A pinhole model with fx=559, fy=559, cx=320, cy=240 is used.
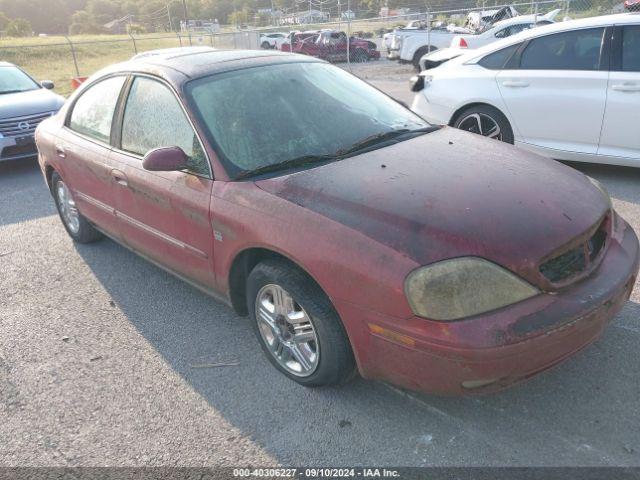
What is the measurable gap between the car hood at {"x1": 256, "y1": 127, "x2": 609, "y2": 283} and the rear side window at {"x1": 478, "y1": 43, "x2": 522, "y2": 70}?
3272 millimetres

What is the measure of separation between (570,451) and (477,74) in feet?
15.3

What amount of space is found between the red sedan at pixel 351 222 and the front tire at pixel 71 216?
79 cm

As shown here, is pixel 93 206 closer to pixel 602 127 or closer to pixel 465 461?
pixel 465 461

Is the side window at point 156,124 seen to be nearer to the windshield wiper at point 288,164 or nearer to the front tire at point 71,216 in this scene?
the windshield wiper at point 288,164

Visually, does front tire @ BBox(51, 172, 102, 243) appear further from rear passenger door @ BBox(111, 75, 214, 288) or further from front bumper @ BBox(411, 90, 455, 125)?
front bumper @ BBox(411, 90, 455, 125)

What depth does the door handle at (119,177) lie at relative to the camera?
3650 millimetres

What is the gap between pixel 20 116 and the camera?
7.73 metres

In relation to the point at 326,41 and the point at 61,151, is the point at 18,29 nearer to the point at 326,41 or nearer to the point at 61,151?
the point at 326,41

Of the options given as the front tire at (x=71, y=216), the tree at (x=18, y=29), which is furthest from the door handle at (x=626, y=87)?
the tree at (x=18, y=29)

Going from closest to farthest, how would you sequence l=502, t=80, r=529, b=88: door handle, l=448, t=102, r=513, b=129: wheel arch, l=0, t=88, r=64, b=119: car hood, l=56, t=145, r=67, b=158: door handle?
1. l=56, t=145, r=67, b=158: door handle
2. l=502, t=80, r=529, b=88: door handle
3. l=448, t=102, r=513, b=129: wheel arch
4. l=0, t=88, r=64, b=119: car hood

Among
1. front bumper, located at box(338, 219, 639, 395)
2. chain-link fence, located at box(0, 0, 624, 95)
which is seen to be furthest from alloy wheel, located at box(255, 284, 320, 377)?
chain-link fence, located at box(0, 0, 624, 95)

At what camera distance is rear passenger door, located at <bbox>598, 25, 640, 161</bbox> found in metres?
5.14

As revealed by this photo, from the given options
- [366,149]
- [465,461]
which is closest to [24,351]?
[366,149]

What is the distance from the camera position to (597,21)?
5.44m
